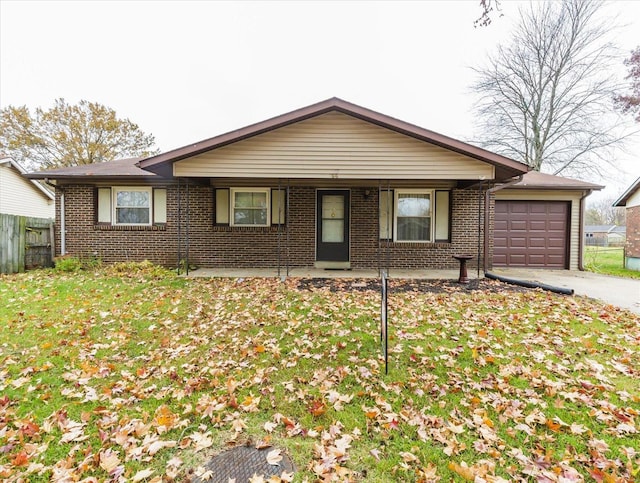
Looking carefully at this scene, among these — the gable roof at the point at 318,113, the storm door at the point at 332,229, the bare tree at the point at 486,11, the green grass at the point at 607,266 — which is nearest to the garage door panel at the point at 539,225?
the green grass at the point at 607,266

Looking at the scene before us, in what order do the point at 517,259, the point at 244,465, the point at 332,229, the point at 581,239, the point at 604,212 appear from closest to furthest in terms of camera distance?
the point at 244,465, the point at 332,229, the point at 581,239, the point at 517,259, the point at 604,212

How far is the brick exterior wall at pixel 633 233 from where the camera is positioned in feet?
42.8

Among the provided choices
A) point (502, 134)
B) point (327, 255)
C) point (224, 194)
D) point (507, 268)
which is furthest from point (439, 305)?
point (502, 134)

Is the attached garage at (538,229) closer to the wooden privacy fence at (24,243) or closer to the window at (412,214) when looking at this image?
the window at (412,214)

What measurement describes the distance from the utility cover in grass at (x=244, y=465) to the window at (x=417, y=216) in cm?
822

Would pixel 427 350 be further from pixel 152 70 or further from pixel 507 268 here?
pixel 152 70

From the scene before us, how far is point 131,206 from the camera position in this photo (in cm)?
1012

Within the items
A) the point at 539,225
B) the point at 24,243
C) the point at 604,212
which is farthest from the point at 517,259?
the point at 604,212

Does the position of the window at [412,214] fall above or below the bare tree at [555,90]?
below

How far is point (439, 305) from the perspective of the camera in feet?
18.7

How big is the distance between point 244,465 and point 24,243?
36.4 ft

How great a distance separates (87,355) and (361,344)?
337cm

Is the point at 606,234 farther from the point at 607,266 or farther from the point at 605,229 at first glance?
the point at 607,266

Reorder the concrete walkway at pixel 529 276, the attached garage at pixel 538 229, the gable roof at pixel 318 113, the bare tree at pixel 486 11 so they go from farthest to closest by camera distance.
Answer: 1. the attached garage at pixel 538 229
2. the gable roof at pixel 318 113
3. the concrete walkway at pixel 529 276
4. the bare tree at pixel 486 11
